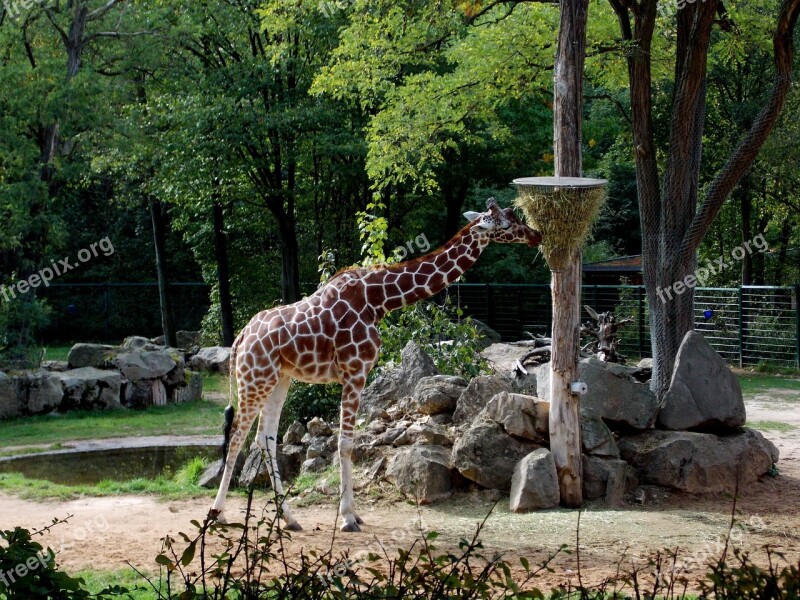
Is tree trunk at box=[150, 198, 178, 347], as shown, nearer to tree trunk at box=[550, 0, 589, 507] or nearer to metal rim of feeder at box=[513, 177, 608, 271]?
tree trunk at box=[550, 0, 589, 507]

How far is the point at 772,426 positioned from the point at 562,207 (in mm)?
6628

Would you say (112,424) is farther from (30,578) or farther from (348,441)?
(30,578)

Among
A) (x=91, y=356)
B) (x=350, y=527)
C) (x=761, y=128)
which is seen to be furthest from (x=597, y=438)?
(x=91, y=356)

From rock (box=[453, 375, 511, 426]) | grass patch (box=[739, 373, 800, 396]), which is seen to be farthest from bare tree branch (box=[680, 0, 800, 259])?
grass patch (box=[739, 373, 800, 396])

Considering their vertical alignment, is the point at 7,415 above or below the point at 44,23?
below

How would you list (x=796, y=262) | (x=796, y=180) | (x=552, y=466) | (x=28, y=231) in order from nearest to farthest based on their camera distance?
1. (x=552, y=466)
2. (x=28, y=231)
3. (x=796, y=180)
4. (x=796, y=262)

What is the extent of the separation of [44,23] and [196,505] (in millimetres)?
15796

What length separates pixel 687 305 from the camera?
1160 cm

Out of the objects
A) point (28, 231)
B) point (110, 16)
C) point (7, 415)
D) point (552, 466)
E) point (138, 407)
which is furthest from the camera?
point (110, 16)

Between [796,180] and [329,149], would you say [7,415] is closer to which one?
[329,149]

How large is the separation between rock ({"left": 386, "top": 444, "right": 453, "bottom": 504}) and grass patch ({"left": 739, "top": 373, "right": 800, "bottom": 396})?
31.9 ft

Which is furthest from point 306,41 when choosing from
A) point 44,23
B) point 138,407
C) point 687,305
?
point 687,305
